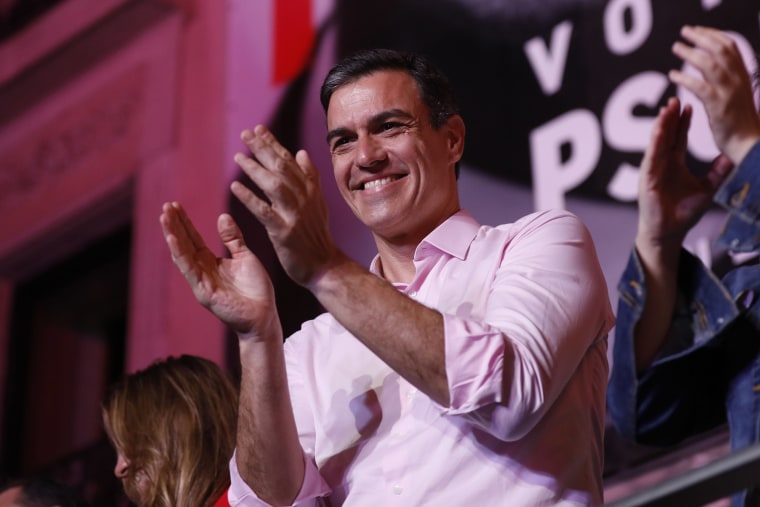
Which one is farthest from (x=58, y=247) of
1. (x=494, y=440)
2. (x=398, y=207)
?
(x=494, y=440)

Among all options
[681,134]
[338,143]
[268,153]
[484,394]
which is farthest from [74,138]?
[681,134]

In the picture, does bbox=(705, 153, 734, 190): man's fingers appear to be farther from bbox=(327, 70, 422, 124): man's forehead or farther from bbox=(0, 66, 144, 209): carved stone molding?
bbox=(0, 66, 144, 209): carved stone molding

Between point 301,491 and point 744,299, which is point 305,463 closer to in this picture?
point 301,491

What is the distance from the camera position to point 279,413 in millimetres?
1512

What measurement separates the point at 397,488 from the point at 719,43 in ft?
2.21

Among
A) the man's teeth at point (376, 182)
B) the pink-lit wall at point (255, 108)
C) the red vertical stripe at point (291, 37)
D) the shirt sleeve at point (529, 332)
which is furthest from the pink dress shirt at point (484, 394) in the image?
the red vertical stripe at point (291, 37)

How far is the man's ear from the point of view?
1.86 m

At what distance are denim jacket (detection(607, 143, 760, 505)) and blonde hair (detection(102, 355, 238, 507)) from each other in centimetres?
89

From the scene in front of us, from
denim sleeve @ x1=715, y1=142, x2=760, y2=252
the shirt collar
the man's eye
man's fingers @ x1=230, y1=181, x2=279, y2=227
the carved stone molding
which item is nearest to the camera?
denim sleeve @ x1=715, y1=142, x2=760, y2=252

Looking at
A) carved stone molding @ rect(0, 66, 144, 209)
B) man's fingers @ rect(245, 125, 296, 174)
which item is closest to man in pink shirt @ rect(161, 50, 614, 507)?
man's fingers @ rect(245, 125, 296, 174)

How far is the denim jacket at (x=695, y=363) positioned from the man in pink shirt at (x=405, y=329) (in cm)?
8

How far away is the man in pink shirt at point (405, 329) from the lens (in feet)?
4.28

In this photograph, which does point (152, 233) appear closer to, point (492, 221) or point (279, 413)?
point (492, 221)

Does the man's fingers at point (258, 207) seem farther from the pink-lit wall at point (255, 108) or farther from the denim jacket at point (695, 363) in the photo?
the pink-lit wall at point (255, 108)
